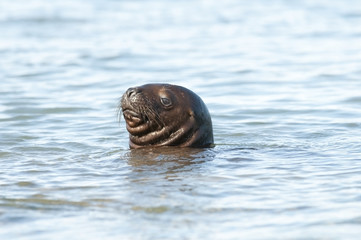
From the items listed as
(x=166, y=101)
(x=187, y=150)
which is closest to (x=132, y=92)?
(x=166, y=101)

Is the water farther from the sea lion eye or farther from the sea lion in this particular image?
the sea lion eye

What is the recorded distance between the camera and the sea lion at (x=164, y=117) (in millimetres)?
8367

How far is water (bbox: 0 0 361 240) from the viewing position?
19.6ft

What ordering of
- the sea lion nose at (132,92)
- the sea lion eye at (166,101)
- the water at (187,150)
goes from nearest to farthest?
the water at (187,150), the sea lion nose at (132,92), the sea lion eye at (166,101)

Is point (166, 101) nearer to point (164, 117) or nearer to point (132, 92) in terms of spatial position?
point (164, 117)

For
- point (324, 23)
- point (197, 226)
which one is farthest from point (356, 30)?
point (197, 226)

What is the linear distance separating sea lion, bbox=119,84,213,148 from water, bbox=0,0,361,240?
23 centimetres

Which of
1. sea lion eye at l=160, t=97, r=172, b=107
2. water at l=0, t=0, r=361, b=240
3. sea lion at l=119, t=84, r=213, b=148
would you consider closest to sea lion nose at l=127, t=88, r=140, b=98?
sea lion at l=119, t=84, r=213, b=148

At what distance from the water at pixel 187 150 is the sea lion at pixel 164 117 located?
23cm

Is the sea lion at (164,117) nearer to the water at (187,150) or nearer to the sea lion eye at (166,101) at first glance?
the sea lion eye at (166,101)

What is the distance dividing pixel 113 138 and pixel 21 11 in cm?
1520

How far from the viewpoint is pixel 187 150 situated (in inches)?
333

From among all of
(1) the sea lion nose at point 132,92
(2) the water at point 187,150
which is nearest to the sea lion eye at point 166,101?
(1) the sea lion nose at point 132,92

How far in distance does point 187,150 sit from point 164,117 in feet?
1.33
